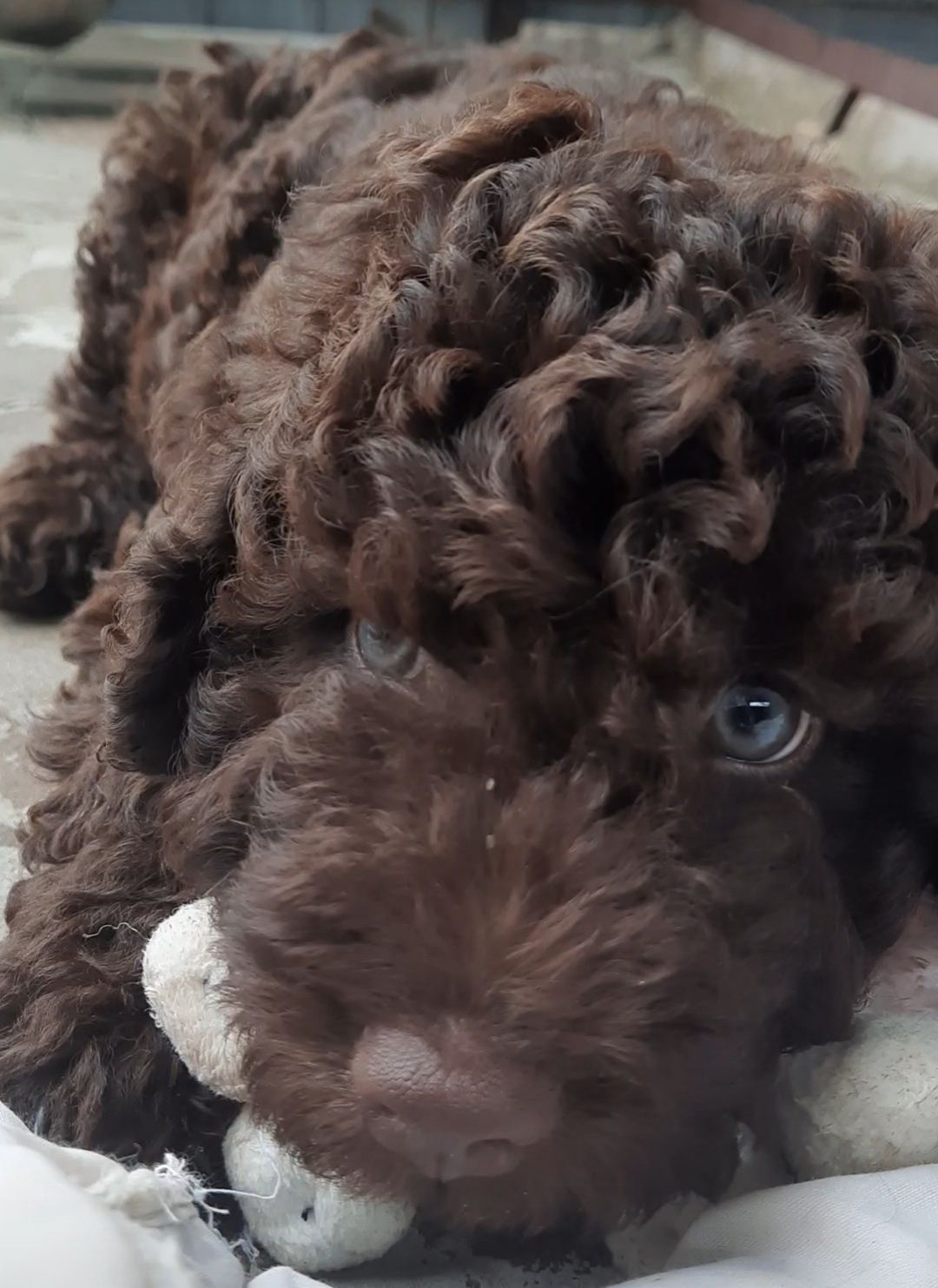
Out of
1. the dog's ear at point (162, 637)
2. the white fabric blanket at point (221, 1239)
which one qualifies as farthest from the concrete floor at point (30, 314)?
the white fabric blanket at point (221, 1239)

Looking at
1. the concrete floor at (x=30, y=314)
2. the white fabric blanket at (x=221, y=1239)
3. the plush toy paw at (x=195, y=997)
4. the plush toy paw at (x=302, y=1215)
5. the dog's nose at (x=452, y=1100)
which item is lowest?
the concrete floor at (x=30, y=314)

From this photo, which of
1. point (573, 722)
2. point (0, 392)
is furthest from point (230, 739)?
point (0, 392)

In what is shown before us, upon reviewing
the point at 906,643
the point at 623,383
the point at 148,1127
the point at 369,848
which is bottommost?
the point at 148,1127

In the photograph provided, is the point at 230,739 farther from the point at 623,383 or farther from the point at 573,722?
the point at 623,383

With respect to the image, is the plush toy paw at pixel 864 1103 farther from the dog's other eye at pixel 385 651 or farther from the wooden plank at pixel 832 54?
the wooden plank at pixel 832 54

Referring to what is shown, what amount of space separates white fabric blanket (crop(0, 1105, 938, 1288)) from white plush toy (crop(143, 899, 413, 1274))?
8 cm

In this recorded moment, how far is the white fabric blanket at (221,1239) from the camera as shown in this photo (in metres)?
1.04

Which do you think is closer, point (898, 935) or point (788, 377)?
point (788, 377)

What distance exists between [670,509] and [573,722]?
210 millimetres

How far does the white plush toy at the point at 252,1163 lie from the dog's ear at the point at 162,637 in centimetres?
24

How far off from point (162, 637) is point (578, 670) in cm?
56

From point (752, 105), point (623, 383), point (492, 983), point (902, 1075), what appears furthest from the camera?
point (752, 105)

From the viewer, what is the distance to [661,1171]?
1270 millimetres

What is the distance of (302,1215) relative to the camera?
1411mm
